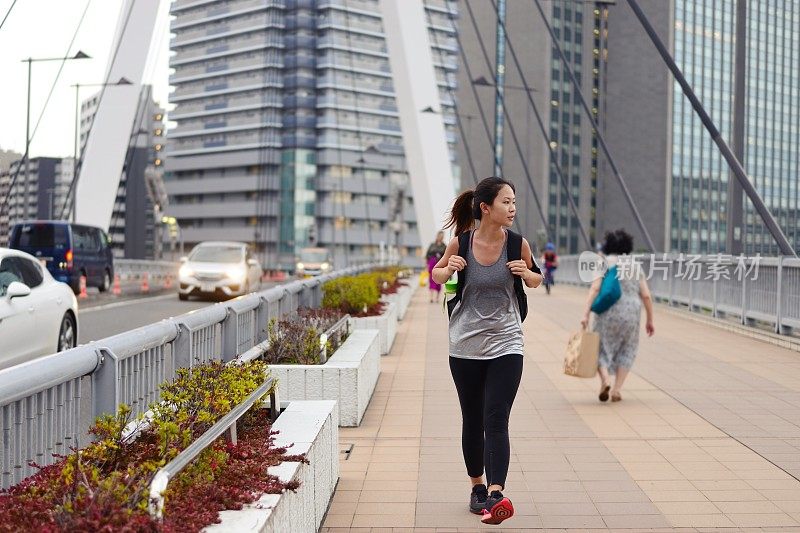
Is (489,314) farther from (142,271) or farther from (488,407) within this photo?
(142,271)

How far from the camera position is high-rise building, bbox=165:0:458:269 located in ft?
406

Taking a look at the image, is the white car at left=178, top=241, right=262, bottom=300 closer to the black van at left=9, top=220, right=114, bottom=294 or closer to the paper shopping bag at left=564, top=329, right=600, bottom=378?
the black van at left=9, top=220, right=114, bottom=294

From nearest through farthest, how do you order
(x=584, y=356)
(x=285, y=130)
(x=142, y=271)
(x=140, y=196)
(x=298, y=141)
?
Answer: (x=584, y=356), (x=142, y=271), (x=298, y=141), (x=140, y=196), (x=285, y=130)

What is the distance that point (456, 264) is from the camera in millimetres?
5297

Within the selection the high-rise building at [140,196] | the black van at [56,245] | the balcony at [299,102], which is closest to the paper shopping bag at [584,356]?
the black van at [56,245]

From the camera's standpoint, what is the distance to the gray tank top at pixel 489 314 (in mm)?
5324

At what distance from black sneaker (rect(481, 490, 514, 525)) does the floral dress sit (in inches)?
192

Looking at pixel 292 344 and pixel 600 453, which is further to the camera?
pixel 292 344

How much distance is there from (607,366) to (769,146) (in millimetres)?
86982

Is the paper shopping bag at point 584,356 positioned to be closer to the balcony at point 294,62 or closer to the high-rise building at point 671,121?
the high-rise building at point 671,121

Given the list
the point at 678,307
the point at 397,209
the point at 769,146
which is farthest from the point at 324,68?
the point at 678,307

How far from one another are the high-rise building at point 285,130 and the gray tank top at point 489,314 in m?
114

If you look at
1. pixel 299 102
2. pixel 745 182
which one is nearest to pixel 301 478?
pixel 745 182

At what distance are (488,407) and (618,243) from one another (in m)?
4.83
